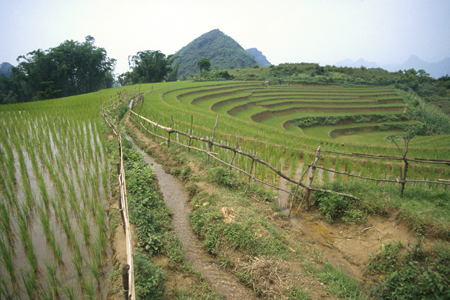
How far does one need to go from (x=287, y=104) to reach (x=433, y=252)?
21.5 m

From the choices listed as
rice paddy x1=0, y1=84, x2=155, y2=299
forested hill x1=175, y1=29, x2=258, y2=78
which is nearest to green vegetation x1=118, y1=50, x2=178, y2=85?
forested hill x1=175, y1=29, x2=258, y2=78

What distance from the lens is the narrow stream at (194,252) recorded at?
332 centimetres

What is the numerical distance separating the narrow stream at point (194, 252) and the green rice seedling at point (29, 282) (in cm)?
202

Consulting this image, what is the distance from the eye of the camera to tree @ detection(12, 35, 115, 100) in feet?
84.1

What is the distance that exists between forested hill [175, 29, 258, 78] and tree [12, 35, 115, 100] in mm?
38714

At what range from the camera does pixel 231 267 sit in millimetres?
3693

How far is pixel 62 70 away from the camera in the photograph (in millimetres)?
26484

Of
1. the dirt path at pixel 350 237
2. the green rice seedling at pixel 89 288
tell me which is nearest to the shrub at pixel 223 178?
the dirt path at pixel 350 237

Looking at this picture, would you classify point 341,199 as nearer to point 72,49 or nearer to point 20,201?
point 20,201

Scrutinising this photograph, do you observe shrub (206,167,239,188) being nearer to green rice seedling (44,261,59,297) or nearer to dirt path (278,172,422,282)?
dirt path (278,172,422,282)

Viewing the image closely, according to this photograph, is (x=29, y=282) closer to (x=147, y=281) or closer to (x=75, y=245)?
(x=75, y=245)

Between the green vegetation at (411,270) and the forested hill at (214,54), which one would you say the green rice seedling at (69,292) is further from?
the forested hill at (214,54)

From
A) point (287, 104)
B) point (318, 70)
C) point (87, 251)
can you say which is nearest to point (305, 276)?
point (87, 251)

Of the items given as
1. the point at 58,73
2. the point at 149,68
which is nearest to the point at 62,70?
the point at 58,73
